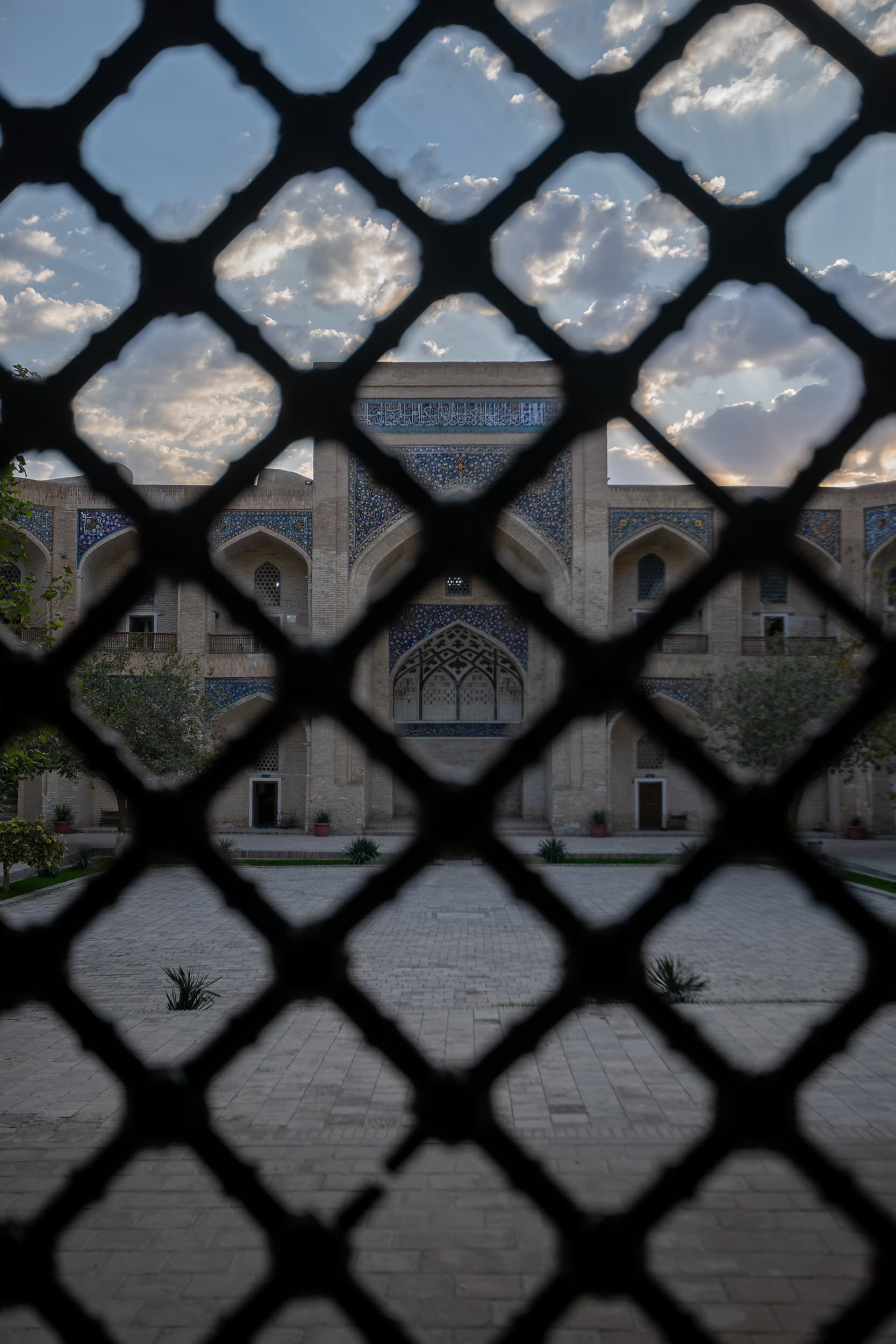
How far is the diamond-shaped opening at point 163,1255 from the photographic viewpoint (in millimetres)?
2264

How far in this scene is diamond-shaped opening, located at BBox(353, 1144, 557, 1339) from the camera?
90.2 inches

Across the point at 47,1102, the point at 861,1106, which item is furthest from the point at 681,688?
the point at 47,1102

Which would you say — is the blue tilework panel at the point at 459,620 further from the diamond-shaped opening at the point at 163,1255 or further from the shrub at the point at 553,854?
the diamond-shaped opening at the point at 163,1255

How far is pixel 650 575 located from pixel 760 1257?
15816mm

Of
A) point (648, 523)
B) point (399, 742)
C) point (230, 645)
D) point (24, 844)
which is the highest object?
point (648, 523)

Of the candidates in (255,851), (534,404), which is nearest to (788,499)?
(255,851)

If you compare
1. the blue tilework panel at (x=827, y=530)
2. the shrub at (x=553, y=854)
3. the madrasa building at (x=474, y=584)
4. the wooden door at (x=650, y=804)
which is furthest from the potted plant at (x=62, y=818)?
the blue tilework panel at (x=827, y=530)

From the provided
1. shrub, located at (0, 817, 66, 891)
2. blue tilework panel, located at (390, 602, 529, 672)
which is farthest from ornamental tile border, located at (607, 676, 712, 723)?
shrub, located at (0, 817, 66, 891)

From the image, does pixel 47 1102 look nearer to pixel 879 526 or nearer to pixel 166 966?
pixel 166 966

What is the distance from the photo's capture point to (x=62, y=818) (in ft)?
55.1

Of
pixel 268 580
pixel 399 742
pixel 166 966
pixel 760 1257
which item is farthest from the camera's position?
pixel 268 580

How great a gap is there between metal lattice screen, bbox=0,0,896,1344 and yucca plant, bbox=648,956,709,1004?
5.26 metres

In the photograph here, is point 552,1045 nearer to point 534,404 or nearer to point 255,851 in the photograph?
point 255,851

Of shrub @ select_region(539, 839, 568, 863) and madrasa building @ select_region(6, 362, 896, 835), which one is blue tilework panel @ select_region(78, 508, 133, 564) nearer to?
madrasa building @ select_region(6, 362, 896, 835)
